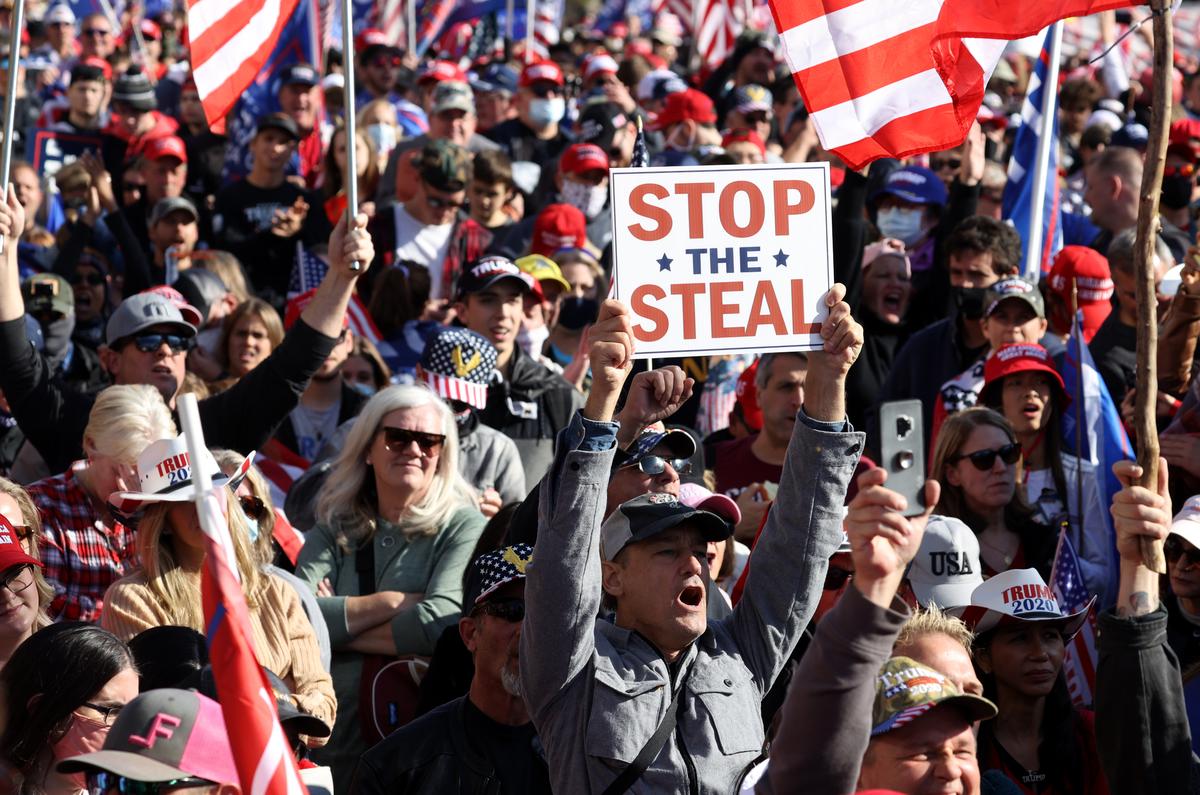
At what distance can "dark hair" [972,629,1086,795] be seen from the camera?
16.2ft

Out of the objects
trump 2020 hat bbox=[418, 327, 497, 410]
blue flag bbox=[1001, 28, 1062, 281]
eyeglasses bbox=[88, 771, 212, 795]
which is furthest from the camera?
blue flag bbox=[1001, 28, 1062, 281]

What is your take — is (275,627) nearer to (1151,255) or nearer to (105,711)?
(105,711)

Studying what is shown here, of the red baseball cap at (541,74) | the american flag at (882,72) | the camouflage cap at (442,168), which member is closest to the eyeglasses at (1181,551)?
the american flag at (882,72)

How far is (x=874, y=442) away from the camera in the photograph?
7.50m

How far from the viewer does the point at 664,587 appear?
14.2ft

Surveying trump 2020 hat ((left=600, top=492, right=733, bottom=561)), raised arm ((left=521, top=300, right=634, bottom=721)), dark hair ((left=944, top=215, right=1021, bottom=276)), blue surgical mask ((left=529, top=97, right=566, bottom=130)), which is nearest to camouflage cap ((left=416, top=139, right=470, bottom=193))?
dark hair ((left=944, top=215, right=1021, bottom=276))

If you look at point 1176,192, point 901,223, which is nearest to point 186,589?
point 901,223

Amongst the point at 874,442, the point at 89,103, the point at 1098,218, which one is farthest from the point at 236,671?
the point at 89,103

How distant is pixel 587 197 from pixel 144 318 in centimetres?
451

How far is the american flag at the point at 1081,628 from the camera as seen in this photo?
17.9 ft

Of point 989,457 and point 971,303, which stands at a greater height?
point 971,303

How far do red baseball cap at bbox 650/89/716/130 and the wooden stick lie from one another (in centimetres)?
862

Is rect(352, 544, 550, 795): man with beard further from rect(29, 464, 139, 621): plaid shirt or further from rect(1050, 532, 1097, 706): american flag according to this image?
rect(1050, 532, 1097, 706): american flag

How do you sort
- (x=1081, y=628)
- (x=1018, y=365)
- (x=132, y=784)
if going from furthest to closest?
(x=1018, y=365)
(x=1081, y=628)
(x=132, y=784)
